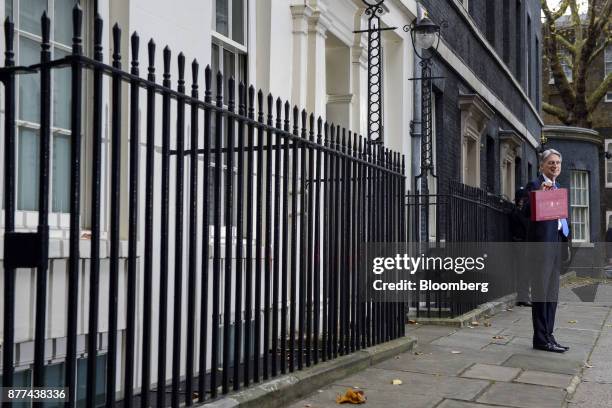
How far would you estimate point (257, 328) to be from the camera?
15.3 ft

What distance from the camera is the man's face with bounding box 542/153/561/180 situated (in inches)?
286

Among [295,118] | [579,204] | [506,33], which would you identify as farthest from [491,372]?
[579,204]

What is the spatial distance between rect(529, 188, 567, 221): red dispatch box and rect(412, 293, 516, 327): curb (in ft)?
7.83

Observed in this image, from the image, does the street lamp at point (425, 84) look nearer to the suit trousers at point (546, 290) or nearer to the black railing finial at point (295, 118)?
the suit trousers at point (546, 290)

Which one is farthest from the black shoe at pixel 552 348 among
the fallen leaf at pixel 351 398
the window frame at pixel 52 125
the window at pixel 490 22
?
the window at pixel 490 22

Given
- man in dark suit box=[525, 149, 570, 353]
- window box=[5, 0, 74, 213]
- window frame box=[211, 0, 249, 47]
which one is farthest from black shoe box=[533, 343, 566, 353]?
window box=[5, 0, 74, 213]

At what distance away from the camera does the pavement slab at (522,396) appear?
5121mm

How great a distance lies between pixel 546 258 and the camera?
7.27 m

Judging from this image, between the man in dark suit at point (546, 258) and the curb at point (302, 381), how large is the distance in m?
1.49

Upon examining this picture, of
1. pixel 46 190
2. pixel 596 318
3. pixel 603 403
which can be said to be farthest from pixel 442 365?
pixel 596 318

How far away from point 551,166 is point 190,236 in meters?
4.35

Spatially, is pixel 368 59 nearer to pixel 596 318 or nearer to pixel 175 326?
pixel 596 318

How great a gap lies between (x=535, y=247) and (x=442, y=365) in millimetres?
1560

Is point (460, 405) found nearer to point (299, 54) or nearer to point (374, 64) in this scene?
point (299, 54)
